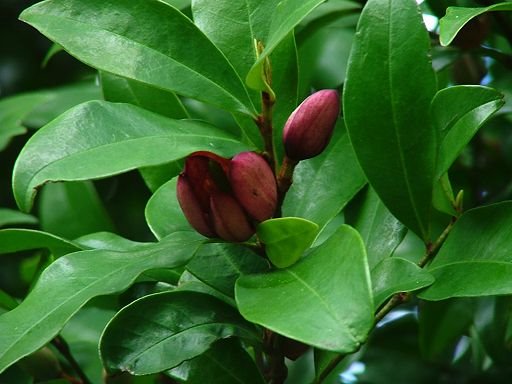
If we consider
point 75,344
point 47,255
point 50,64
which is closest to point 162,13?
point 47,255

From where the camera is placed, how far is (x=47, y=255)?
953mm

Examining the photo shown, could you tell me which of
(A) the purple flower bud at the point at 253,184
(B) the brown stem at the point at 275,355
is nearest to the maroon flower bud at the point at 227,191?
(A) the purple flower bud at the point at 253,184

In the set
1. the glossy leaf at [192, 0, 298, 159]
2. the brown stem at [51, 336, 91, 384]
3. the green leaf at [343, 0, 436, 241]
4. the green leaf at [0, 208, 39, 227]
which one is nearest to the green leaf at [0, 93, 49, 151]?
the green leaf at [0, 208, 39, 227]

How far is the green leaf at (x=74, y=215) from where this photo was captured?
1100 mm

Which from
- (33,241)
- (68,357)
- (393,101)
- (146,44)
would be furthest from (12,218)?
(393,101)

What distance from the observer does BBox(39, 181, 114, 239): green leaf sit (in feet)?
3.61

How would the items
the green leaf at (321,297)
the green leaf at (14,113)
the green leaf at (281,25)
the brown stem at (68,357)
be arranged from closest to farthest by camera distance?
1. the green leaf at (321,297)
2. the green leaf at (281,25)
3. the brown stem at (68,357)
4. the green leaf at (14,113)

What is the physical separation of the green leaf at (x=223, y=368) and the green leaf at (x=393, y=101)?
0.16 meters

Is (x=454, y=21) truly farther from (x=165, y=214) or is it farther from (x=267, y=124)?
(x=165, y=214)

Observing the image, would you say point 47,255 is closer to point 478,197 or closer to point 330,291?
point 330,291

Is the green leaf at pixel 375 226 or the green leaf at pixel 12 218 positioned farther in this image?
the green leaf at pixel 12 218

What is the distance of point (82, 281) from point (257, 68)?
0.19 meters

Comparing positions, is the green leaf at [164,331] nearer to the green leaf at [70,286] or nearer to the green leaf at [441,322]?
the green leaf at [70,286]

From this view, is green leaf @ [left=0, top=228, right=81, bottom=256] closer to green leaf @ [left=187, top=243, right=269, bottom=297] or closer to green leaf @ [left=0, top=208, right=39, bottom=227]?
green leaf @ [left=187, top=243, right=269, bottom=297]
